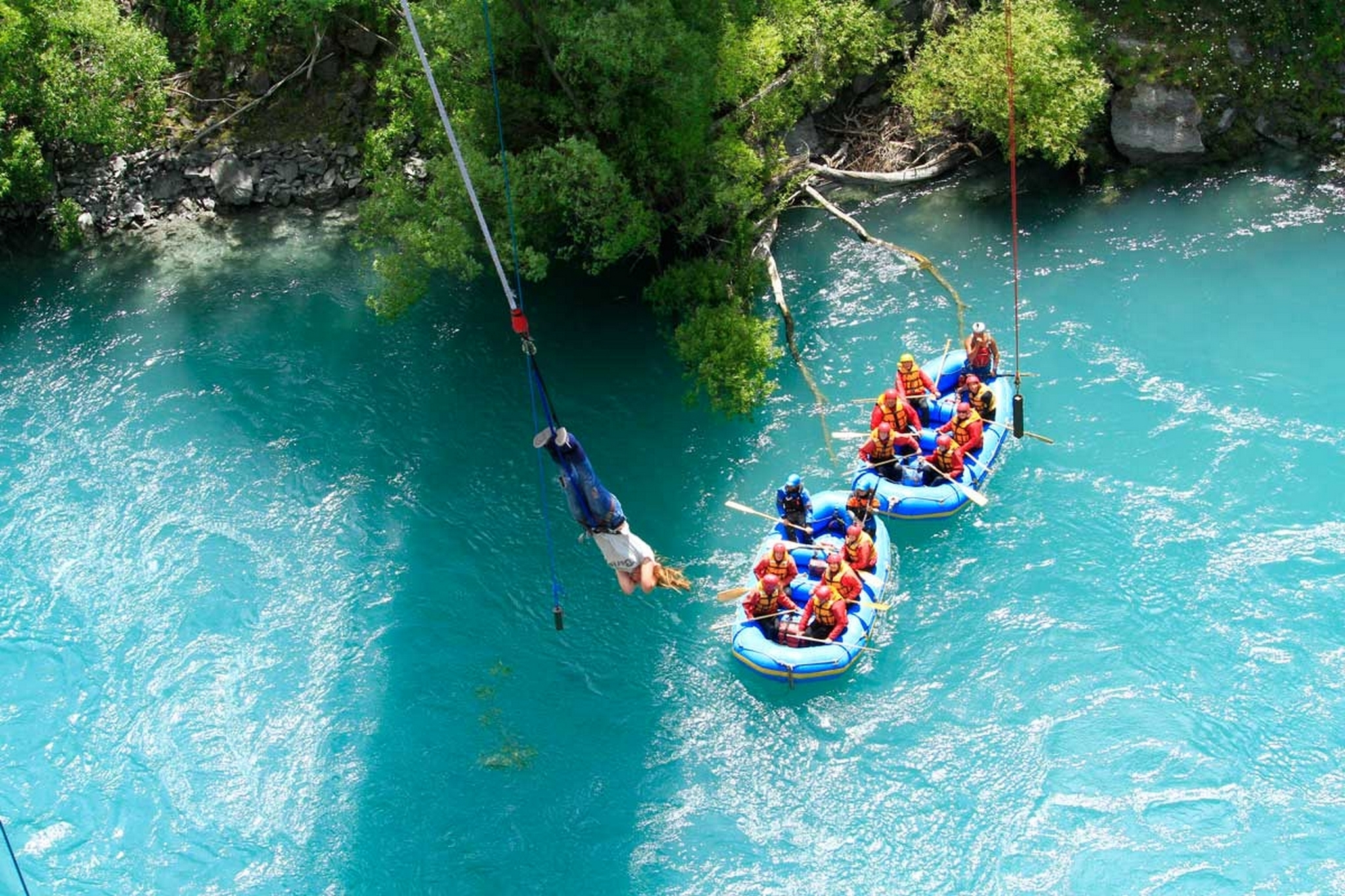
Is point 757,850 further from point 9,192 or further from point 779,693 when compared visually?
point 9,192

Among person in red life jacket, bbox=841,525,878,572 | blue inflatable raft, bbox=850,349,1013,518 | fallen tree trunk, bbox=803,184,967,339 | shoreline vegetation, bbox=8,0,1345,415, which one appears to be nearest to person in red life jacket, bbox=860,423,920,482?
blue inflatable raft, bbox=850,349,1013,518

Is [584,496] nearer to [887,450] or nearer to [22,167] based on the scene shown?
[887,450]

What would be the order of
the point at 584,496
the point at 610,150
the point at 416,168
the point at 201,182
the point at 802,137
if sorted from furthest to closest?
the point at 201,182, the point at 416,168, the point at 802,137, the point at 610,150, the point at 584,496

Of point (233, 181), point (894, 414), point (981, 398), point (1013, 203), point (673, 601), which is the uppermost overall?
point (233, 181)

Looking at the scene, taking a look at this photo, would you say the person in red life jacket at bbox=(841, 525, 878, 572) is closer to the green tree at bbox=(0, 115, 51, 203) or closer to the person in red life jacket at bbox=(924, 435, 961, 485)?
the person in red life jacket at bbox=(924, 435, 961, 485)

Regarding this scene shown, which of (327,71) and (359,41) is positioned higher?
(359,41)

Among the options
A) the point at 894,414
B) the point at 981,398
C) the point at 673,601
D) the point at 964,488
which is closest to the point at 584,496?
the point at 673,601

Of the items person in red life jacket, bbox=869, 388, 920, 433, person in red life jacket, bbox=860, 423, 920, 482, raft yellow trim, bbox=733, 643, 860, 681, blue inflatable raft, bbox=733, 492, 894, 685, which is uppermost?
person in red life jacket, bbox=869, 388, 920, 433
